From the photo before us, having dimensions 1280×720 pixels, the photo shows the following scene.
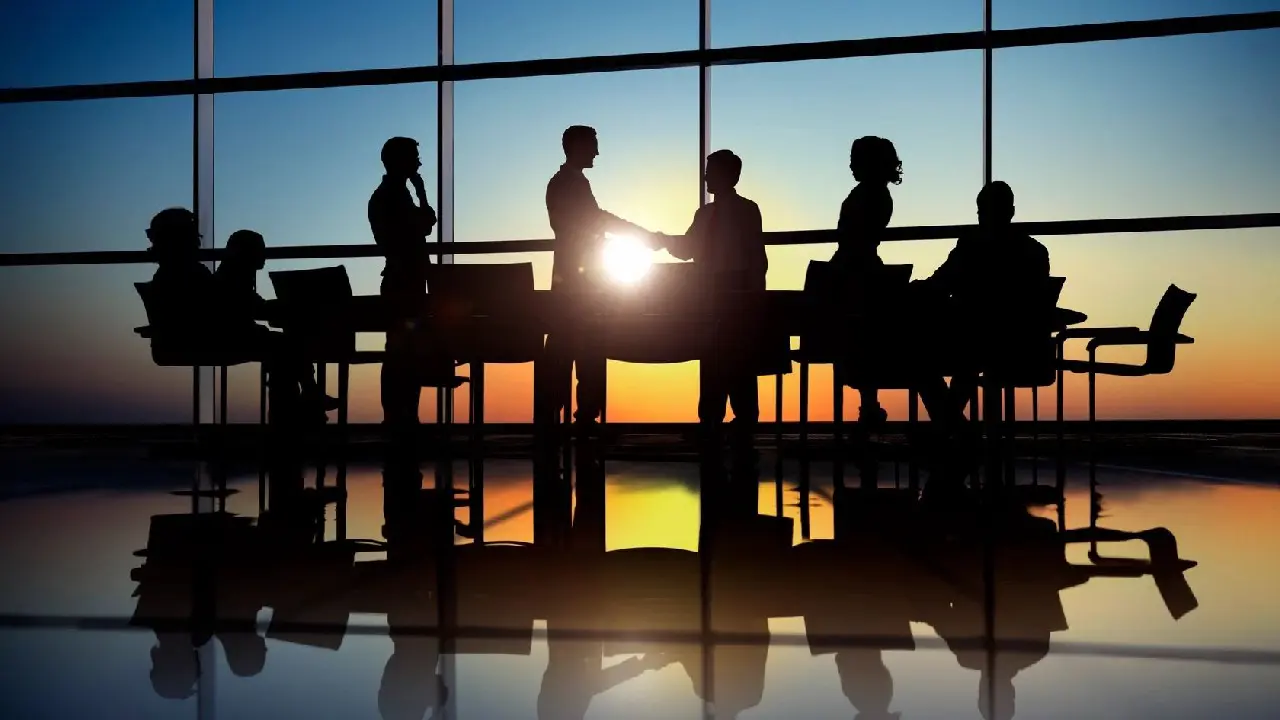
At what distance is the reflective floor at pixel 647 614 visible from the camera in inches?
44.2

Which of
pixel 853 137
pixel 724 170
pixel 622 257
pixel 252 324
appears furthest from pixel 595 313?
pixel 853 137

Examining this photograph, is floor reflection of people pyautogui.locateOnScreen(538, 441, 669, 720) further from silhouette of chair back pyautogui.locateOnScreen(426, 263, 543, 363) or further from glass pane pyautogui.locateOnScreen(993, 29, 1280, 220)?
glass pane pyautogui.locateOnScreen(993, 29, 1280, 220)

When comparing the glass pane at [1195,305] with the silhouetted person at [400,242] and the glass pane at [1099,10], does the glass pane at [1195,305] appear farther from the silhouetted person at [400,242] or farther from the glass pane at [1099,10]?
the silhouetted person at [400,242]

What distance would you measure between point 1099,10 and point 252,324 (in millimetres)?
4747

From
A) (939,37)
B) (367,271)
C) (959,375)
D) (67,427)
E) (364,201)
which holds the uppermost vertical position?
(939,37)

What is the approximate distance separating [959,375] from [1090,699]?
3.45 meters

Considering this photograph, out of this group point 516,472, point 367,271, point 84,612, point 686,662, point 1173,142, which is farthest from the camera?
point 367,271

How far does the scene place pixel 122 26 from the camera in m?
6.29

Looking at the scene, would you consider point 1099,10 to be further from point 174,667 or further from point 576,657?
point 174,667

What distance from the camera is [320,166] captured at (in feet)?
20.0

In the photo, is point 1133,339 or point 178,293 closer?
point 178,293

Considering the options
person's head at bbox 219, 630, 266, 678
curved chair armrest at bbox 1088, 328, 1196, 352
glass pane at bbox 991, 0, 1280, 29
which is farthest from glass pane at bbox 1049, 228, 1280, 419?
person's head at bbox 219, 630, 266, 678

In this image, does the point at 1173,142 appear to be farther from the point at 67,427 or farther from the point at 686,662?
the point at 67,427

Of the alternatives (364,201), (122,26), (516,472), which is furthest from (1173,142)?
(122,26)
